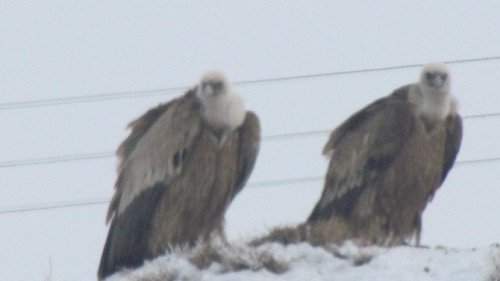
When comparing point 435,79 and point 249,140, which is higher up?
point 435,79

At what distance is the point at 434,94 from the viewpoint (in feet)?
50.0

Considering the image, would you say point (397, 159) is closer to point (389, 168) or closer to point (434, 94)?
point (389, 168)

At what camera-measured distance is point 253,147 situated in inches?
570

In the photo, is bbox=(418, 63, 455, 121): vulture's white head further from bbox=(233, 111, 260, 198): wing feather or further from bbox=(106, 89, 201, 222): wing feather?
bbox=(106, 89, 201, 222): wing feather

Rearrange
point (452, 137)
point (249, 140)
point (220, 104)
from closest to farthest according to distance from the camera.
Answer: point (220, 104) → point (249, 140) → point (452, 137)

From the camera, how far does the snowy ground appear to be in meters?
11.7

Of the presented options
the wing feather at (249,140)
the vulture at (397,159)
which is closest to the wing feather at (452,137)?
the vulture at (397,159)

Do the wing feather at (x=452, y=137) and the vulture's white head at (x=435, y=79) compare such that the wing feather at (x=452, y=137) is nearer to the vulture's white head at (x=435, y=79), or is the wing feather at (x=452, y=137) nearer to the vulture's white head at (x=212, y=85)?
the vulture's white head at (x=435, y=79)

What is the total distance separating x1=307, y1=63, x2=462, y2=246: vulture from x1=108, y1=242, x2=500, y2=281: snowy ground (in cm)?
262

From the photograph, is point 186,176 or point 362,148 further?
point 362,148

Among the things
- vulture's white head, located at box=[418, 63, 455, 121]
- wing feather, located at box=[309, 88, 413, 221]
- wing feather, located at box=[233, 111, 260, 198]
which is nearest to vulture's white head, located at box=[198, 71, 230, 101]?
wing feather, located at box=[233, 111, 260, 198]

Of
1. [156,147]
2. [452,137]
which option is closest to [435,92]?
[452,137]

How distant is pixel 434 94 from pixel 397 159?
0.69m

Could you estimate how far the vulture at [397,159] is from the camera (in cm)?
1512
